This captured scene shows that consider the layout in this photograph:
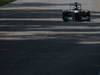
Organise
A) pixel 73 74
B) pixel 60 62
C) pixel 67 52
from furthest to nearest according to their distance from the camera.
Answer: pixel 67 52 → pixel 60 62 → pixel 73 74

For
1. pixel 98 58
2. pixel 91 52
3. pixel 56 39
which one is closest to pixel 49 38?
pixel 56 39

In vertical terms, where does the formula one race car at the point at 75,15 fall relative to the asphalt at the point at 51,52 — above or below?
below

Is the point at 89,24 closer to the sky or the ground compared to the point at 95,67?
closer to the ground

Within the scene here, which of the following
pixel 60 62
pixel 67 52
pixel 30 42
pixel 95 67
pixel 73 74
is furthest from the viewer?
pixel 30 42

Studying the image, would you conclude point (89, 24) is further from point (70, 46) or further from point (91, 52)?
point (91, 52)

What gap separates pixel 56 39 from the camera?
24922 mm

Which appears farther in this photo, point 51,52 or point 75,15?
point 75,15

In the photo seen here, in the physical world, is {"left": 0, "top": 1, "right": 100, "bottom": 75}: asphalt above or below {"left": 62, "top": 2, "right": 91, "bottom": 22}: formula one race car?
above

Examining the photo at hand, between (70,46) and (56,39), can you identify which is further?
(56,39)

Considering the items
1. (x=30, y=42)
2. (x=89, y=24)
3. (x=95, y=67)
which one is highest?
(x=95, y=67)

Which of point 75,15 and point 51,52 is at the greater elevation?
point 51,52

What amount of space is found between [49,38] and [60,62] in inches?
366

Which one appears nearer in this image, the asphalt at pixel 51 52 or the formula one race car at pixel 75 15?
the asphalt at pixel 51 52

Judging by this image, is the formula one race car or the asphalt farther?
the formula one race car
